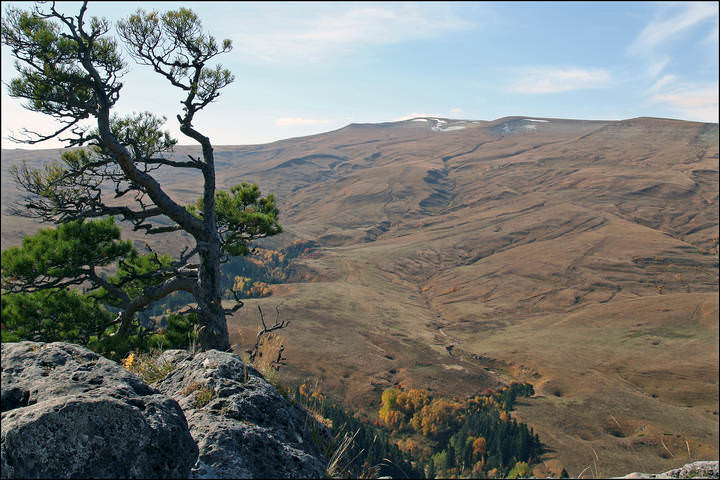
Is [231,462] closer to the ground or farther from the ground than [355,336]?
farther from the ground

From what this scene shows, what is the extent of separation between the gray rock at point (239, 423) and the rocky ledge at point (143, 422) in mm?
12

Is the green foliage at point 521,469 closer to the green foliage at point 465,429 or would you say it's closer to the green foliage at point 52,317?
the green foliage at point 465,429

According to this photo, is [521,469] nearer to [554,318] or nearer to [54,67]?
[554,318]

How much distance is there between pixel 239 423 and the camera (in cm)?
475

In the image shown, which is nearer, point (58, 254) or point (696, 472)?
point (696, 472)

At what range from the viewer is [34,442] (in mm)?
3387

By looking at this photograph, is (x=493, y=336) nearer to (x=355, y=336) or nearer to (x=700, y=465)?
(x=355, y=336)

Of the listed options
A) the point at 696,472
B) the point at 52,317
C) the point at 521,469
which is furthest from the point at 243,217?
the point at 521,469

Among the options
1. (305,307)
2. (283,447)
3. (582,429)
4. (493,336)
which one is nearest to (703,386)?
(582,429)

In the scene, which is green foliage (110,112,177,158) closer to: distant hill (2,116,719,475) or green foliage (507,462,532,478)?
distant hill (2,116,719,475)

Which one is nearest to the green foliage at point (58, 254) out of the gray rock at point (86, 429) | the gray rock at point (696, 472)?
the gray rock at point (86, 429)

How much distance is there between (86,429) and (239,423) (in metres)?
1.56

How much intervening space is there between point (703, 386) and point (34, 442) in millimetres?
116630

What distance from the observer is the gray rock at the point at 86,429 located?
11.1ft
